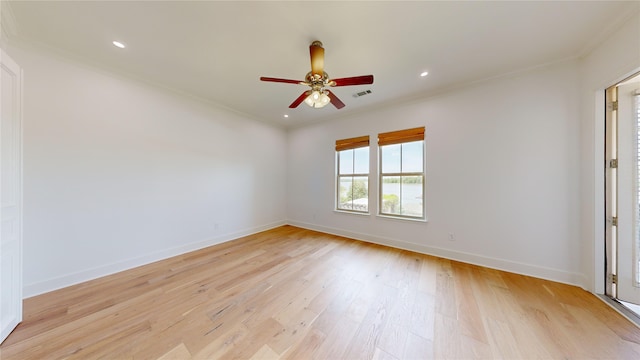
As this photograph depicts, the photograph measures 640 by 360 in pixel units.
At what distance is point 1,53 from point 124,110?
133 cm

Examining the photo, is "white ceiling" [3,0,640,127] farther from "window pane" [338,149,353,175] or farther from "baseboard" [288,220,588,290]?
"baseboard" [288,220,588,290]

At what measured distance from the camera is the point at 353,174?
442 centimetres

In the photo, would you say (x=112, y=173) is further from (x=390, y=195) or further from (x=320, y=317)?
(x=390, y=195)

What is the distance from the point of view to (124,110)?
2789 millimetres

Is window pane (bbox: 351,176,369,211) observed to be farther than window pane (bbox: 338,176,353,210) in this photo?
No

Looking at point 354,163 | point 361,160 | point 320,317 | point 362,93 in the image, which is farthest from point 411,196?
point 320,317

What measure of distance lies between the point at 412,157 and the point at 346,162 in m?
1.45

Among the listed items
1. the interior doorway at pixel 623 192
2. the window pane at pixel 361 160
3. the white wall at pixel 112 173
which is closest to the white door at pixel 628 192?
the interior doorway at pixel 623 192

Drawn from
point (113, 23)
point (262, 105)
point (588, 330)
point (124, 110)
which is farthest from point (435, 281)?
point (124, 110)

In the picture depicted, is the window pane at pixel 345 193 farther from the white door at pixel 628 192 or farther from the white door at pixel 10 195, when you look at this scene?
the white door at pixel 10 195

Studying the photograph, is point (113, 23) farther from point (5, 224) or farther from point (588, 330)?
point (588, 330)

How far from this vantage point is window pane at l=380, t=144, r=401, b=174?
3.80 meters

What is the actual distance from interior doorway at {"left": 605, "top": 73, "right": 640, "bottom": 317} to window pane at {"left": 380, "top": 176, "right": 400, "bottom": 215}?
234 centimetres

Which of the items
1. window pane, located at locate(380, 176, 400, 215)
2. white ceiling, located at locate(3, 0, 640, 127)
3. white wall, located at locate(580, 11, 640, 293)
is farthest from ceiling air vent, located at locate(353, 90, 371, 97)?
white wall, located at locate(580, 11, 640, 293)
